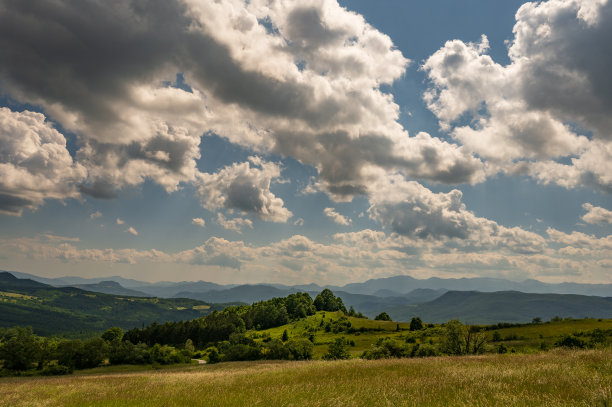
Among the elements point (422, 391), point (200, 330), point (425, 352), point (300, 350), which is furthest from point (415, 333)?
point (422, 391)

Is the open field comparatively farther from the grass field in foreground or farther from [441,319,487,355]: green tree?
the grass field in foreground

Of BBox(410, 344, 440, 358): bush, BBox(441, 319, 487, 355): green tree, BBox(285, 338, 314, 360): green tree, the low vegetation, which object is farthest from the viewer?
BBox(285, 338, 314, 360): green tree

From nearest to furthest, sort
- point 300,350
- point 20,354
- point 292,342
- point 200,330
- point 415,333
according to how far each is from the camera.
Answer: point 20,354
point 300,350
point 292,342
point 415,333
point 200,330

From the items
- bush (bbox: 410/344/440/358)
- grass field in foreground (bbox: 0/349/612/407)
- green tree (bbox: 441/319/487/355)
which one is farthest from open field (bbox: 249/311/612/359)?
grass field in foreground (bbox: 0/349/612/407)

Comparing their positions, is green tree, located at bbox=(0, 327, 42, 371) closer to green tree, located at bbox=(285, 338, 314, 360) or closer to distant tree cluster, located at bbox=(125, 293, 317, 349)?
green tree, located at bbox=(285, 338, 314, 360)

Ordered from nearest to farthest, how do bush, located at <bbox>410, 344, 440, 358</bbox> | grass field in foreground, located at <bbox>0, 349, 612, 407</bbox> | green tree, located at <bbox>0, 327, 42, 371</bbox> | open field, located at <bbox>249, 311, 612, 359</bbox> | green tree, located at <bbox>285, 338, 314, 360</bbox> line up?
grass field in foreground, located at <bbox>0, 349, 612, 407</bbox> < bush, located at <bbox>410, 344, 440, 358</bbox> < green tree, located at <bbox>285, 338, 314, 360</bbox> < green tree, located at <bbox>0, 327, 42, 371</bbox> < open field, located at <bbox>249, 311, 612, 359</bbox>

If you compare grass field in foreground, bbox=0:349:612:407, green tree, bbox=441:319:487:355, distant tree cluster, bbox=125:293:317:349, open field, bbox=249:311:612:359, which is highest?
grass field in foreground, bbox=0:349:612:407

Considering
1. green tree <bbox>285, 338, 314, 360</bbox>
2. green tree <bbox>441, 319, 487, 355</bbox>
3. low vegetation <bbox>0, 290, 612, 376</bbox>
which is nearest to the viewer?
green tree <bbox>441, 319, 487, 355</bbox>

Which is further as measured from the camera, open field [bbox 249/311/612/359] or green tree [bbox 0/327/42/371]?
open field [bbox 249/311/612/359]

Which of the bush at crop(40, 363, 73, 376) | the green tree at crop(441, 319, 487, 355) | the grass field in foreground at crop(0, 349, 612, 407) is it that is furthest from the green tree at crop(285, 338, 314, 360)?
the grass field in foreground at crop(0, 349, 612, 407)

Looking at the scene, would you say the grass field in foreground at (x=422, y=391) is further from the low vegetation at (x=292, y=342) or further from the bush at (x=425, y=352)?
the bush at (x=425, y=352)

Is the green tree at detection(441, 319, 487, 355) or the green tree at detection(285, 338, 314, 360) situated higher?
the green tree at detection(441, 319, 487, 355)

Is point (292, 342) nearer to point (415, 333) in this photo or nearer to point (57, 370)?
point (57, 370)

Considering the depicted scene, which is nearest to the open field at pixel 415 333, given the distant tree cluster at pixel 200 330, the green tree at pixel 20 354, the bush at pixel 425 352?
the distant tree cluster at pixel 200 330
